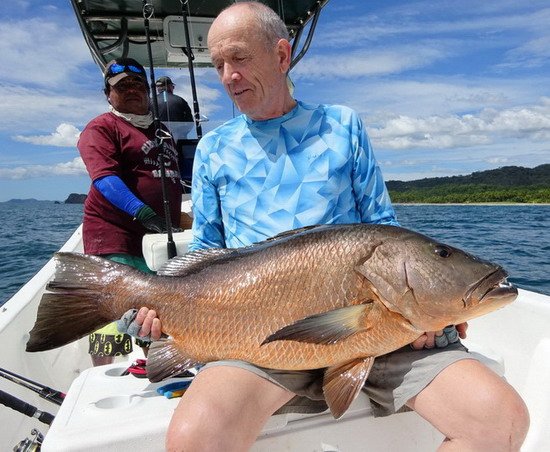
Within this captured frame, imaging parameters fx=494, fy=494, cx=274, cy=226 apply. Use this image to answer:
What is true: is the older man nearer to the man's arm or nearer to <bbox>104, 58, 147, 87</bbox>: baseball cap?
the man's arm

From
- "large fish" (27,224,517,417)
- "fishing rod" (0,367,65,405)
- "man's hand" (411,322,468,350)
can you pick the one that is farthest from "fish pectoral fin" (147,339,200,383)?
"man's hand" (411,322,468,350)

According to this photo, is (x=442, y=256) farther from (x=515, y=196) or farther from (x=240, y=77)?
(x=515, y=196)

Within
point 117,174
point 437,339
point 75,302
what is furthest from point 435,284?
point 117,174

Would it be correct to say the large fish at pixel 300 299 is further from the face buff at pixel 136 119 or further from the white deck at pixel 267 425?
the face buff at pixel 136 119

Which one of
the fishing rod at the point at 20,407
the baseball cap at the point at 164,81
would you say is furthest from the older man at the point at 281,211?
the baseball cap at the point at 164,81

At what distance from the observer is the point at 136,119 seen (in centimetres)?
361

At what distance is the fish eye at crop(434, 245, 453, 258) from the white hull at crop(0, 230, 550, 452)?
71 centimetres

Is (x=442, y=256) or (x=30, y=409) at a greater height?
(x=442, y=256)

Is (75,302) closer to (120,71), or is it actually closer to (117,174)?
(117,174)

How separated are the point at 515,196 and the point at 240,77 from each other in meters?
55.2

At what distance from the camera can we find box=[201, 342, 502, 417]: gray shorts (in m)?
1.92

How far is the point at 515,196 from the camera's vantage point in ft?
169

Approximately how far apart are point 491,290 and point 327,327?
59 cm

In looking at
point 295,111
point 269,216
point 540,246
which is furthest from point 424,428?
point 540,246
